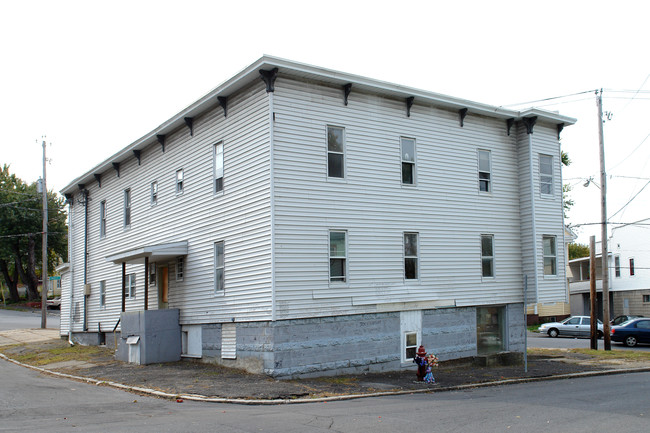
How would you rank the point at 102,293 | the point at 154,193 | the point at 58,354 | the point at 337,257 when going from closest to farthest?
the point at 337,257 < the point at 154,193 < the point at 58,354 < the point at 102,293

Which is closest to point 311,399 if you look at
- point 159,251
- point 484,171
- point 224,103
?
point 159,251

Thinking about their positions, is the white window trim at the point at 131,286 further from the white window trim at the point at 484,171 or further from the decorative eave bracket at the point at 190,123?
the white window trim at the point at 484,171

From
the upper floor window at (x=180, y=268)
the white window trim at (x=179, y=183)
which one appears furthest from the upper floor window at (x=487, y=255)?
the white window trim at (x=179, y=183)

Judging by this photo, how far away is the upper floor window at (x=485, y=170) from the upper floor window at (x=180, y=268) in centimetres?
1202

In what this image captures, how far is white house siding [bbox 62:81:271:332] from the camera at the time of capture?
18.8m

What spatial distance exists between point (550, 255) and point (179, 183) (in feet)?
49.9

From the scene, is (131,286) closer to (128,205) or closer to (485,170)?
(128,205)

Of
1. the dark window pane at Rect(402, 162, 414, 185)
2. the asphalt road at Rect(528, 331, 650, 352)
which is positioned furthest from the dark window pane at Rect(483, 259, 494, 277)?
the asphalt road at Rect(528, 331, 650, 352)

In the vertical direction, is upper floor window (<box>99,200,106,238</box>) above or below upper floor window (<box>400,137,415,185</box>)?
below

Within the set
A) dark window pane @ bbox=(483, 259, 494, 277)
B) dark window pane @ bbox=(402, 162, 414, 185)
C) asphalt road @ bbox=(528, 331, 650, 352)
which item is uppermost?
dark window pane @ bbox=(402, 162, 414, 185)

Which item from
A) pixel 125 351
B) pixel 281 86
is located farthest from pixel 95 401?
pixel 281 86

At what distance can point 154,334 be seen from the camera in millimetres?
22281

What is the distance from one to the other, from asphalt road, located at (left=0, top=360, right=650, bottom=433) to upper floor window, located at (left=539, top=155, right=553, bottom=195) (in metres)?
9.80

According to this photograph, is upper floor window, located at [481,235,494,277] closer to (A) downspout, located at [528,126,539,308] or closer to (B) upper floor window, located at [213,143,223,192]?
(A) downspout, located at [528,126,539,308]
